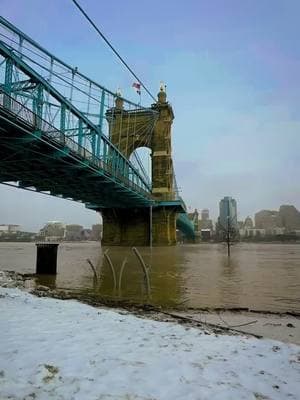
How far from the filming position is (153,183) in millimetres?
Result: 81125

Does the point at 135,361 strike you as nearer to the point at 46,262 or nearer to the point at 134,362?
the point at 134,362

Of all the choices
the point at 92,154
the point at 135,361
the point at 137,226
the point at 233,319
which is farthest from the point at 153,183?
the point at 135,361

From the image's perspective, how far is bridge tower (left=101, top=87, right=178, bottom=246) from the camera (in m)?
75.3

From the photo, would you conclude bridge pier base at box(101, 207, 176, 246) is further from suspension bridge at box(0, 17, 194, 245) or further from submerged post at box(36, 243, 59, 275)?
submerged post at box(36, 243, 59, 275)

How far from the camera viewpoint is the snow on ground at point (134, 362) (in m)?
4.00

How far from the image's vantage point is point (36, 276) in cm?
1852

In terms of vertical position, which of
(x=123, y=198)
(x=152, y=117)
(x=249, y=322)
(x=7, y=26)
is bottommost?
(x=249, y=322)

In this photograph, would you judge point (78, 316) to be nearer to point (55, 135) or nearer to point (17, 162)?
point (55, 135)

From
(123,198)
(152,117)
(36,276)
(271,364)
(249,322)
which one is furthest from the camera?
(152,117)

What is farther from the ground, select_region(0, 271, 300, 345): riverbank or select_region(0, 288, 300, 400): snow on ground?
select_region(0, 288, 300, 400): snow on ground

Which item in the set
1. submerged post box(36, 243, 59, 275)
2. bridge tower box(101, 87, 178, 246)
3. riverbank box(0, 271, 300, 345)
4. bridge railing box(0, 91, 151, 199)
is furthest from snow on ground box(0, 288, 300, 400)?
bridge tower box(101, 87, 178, 246)

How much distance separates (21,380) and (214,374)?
206 centimetres

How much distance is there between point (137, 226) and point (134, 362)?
72510 millimetres

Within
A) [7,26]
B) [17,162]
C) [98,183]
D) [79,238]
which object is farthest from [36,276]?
[79,238]
